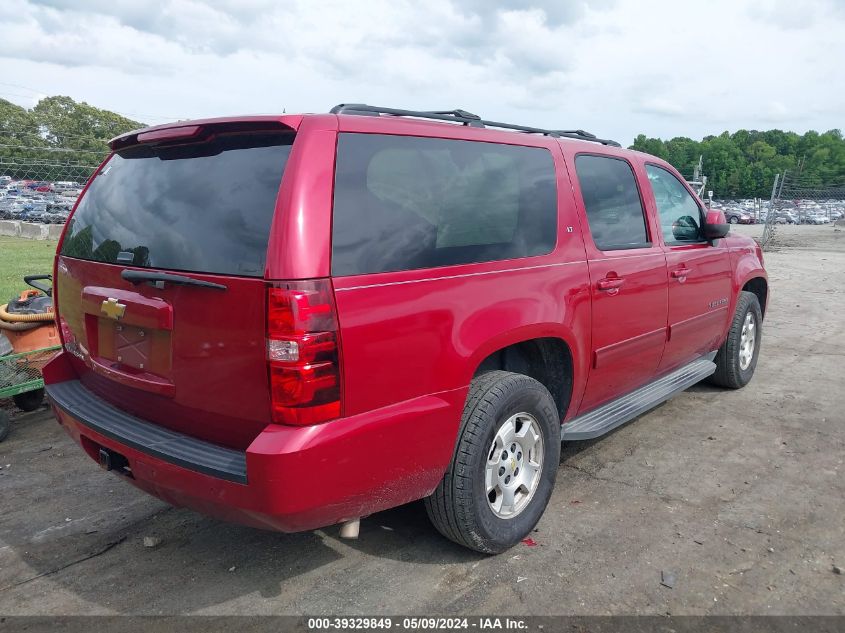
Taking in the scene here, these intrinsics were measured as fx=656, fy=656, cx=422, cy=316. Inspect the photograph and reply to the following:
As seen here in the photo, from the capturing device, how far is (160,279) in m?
2.50

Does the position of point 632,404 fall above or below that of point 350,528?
above

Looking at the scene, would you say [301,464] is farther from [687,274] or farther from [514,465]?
[687,274]

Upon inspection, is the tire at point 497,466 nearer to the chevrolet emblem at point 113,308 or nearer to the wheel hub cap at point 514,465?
the wheel hub cap at point 514,465

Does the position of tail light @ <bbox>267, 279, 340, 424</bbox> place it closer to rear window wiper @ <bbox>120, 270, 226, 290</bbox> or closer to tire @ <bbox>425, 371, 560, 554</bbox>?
rear window wiper @ <bbox>120, 270, 226, 290</bbox>

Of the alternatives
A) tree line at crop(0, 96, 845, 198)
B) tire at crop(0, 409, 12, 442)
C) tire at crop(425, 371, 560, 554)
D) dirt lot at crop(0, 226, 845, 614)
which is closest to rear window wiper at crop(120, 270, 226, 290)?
tire at crop(425, 371, 560, 554)

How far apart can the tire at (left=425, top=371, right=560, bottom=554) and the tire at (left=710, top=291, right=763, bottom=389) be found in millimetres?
2823

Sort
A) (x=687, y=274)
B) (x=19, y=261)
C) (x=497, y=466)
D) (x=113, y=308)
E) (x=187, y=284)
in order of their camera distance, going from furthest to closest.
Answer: (x=19, y=261)
(x=687, y=274)
(x=497, y=466)
(x=113, y=308)
(x=187, y=284)

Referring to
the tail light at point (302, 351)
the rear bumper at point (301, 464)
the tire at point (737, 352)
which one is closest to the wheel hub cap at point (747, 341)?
the tire at point (737, 352)

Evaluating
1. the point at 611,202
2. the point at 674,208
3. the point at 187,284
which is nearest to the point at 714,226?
the point at 674,208

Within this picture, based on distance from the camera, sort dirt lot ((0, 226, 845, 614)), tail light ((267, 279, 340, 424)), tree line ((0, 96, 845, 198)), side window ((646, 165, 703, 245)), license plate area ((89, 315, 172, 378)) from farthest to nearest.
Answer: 1. tree line ((0, 96, 845, 198))
2. side window ((646, 165, 703, 245))
3. dirt lot ((0, 226, 845, 614))
4. license plate area ((89, 315, 172, 378))
5. tail light ((267, 279, 340, 424))

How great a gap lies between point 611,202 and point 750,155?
431 feet

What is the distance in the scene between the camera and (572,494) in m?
3.71

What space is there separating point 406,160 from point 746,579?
2339 millimetres

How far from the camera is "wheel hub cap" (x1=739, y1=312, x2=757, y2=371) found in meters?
5.61
